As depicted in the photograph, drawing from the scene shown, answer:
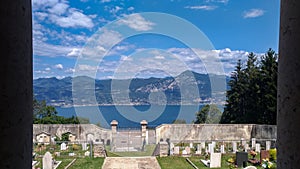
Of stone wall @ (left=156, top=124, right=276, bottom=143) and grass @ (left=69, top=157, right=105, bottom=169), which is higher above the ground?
stone wall @ (left=156, top=124, right=276, bottom=143)

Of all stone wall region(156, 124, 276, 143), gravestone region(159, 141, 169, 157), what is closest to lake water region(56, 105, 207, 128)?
stone wall region(156, 124, 276, 143)

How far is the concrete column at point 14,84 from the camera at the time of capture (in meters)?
1.02

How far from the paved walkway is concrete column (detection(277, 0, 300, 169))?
10.7 meters

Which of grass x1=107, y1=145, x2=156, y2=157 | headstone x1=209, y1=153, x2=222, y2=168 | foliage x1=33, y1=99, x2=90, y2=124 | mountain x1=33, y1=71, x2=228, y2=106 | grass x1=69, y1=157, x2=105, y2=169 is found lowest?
grass x1=107, y1=145, x2=156, y2=157

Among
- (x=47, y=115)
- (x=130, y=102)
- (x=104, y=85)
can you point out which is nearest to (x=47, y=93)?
(x=47, y=115)

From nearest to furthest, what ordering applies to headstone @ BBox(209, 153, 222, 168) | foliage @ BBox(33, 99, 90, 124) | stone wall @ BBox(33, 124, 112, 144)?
headstone @ BBox(209, 153, 222, 168) → stone wall @ BBox(33, 124, 112, 144) → foliage @ BBox(33, 99, 90, 124)

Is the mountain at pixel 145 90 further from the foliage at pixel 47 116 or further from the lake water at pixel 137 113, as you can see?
the foliage at pixel 47 116

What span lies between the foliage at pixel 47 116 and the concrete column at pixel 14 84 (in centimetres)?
2039

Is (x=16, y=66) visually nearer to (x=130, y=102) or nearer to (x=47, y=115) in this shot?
(x=130, y=102)

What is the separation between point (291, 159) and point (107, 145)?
16957mm

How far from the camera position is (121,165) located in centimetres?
1188

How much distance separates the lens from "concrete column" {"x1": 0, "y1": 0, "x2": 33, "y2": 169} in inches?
40.3

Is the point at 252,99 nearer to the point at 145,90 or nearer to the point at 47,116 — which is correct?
the point at 145,90

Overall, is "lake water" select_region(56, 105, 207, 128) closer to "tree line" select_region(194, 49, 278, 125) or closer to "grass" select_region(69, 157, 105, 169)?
"tree line" select_region(194, 49, 278, 125)
